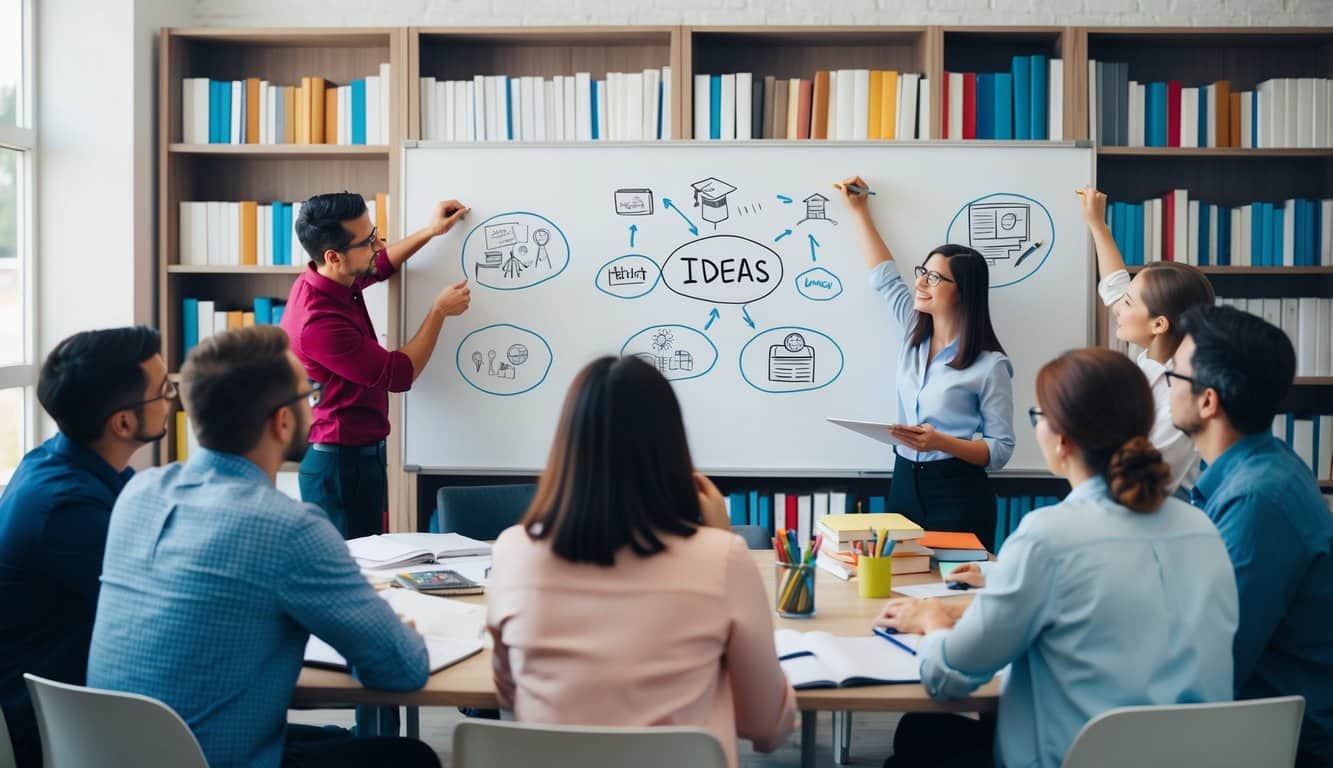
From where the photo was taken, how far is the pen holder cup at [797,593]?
6.97ft

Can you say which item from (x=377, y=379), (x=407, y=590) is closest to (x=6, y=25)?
(x=377, y=379)

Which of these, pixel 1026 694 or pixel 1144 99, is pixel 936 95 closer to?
pixel 1144 99

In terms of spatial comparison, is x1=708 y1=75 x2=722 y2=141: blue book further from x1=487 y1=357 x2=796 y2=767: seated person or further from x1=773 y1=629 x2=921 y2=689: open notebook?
x1=487 y1=357 x2=796 y2=767: seated person

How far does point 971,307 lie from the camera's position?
11.1 ft

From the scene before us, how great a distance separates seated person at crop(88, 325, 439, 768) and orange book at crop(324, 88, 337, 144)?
2.43 metres

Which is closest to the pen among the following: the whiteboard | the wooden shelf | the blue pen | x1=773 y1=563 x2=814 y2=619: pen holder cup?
the whiteboard

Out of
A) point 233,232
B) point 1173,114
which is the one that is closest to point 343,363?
point 233,232

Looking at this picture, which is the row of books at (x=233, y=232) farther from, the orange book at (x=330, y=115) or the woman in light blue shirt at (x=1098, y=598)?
the woman in light blue shirt at (x=1098, y=598)

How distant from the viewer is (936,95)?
3.82 metres

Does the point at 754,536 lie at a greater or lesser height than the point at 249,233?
lesser

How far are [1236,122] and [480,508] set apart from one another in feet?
9.58

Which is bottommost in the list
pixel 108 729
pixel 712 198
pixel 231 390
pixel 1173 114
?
pixel 108 729

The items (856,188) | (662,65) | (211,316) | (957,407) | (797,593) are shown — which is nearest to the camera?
(797,593)

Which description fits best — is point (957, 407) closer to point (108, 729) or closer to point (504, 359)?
point (504, 359)
